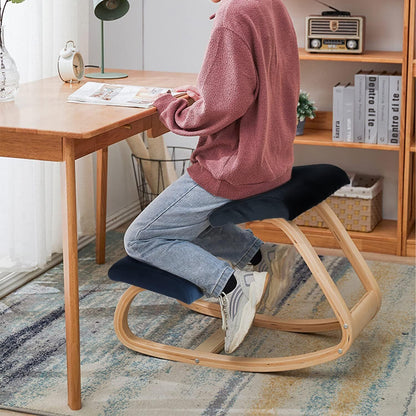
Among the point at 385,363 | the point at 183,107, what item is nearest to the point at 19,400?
the point at 183,107

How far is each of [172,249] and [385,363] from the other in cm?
73

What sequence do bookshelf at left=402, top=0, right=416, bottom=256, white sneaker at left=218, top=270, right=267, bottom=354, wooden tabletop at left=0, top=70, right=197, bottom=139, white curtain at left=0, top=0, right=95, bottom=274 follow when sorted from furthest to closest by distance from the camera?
bookshelf at left=402, top=0, right=416, bottom=256
white curtain at left=0, top=0, right=95, bottom=274
white sneaker at left=218, top=270, right=267, bottom=354
wooden tabletop at left=0, top=70, right=197, bottom=139

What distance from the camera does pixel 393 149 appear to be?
10.7 feet

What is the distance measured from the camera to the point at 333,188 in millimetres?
2373

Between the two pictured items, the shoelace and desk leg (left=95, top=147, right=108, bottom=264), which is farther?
desk leg (left=95, top=147, right=108, bottom=264)

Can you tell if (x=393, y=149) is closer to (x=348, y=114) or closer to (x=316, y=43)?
(x=348, y=114)

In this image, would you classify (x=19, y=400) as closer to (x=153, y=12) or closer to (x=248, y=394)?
(x=248, y=394)

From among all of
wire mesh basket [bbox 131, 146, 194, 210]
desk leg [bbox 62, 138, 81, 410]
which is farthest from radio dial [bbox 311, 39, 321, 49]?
desk leg [bbox 62, 138, 81, 410]

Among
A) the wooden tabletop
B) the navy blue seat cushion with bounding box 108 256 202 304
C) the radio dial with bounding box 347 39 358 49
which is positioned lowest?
the navy blue seat cushion with bounding box 108 256 202 304

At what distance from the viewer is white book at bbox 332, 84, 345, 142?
3344 mm

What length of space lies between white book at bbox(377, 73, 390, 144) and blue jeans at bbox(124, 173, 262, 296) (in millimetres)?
1288

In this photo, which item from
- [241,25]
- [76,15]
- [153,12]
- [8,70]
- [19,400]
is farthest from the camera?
[153,12]

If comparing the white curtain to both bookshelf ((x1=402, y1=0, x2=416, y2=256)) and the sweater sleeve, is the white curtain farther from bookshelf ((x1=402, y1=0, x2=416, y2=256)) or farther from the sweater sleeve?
bookshelf ((x1=402, y1=0, x2=416, y2=256))

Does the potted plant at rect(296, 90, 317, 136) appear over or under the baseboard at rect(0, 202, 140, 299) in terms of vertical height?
over
